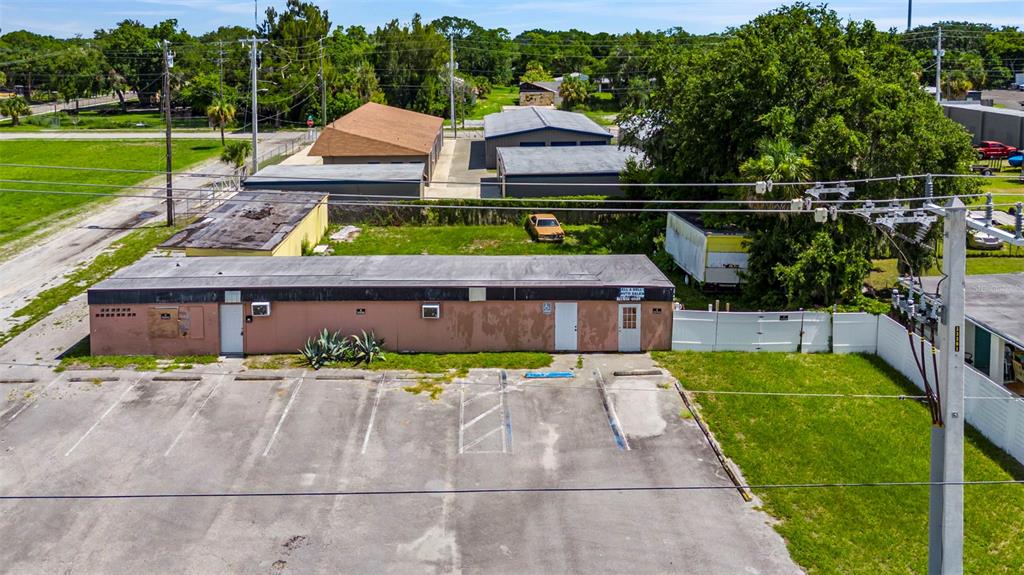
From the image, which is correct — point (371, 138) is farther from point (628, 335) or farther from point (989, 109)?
point (989, 109)

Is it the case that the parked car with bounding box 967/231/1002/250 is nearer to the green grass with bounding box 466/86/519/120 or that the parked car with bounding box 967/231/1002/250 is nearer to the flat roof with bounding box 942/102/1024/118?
the flat roof with bounding box 942/102/1024/118

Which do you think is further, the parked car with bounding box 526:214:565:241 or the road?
the parked car with bounding box 526:214:565:241

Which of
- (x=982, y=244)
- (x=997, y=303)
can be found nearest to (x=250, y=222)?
(x=997, y=303)

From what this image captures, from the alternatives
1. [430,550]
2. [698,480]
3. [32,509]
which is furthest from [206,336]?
[698,480]

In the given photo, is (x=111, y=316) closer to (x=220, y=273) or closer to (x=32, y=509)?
(x=220, y=273)

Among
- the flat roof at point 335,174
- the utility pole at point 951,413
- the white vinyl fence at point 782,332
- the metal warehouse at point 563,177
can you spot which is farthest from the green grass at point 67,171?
the utility pole at point 951,413

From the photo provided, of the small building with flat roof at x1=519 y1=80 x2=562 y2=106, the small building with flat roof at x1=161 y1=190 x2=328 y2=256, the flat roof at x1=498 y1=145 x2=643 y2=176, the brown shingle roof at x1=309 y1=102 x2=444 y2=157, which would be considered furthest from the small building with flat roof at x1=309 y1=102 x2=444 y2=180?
the small building with flat roof at x1=519 y1=80 x2=562 y2=106
